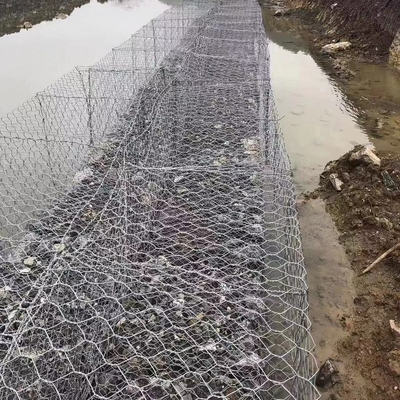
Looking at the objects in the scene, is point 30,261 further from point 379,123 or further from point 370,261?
point 379,123

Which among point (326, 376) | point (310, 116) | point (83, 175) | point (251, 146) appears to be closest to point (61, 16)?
point (310, 116)

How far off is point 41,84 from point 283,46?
7.11 meters

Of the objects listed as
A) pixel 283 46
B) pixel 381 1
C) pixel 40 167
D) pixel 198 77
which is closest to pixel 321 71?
pixel 283 46

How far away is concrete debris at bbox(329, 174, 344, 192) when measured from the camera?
15.6 feet

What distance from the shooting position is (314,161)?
5676 mm

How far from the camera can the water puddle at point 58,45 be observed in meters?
7.81

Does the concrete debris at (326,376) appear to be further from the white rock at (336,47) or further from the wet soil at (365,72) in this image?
the white rock at (336,47)

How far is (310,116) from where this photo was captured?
7.18 m

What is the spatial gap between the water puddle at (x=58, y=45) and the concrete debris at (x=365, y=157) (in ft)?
17.5

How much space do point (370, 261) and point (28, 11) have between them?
595 inches

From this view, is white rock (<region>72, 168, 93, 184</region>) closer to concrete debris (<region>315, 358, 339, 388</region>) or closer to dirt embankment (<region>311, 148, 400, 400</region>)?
dirt embankment (<region>311, 148, 400, 400</region>)

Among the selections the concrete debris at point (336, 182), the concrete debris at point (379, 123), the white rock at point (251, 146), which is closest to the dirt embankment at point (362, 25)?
the concrete debris at point (379, 123)

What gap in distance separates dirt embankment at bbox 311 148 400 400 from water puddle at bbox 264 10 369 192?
18.1 inches

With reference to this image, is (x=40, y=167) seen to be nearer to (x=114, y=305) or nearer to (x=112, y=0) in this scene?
(x=114, y=305)
